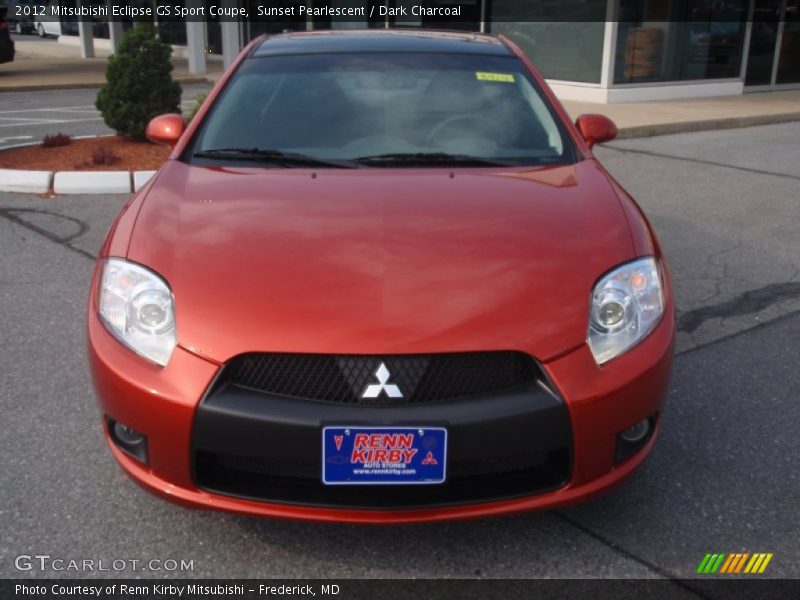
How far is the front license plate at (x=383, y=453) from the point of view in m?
2.12

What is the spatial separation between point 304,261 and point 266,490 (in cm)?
66

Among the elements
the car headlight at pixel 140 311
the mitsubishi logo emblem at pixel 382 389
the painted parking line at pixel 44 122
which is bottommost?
the painted parking line at pixel 44 122

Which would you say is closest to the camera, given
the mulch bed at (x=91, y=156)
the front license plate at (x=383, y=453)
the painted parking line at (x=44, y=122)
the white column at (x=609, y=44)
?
the front license plate at (x=383, y=453)

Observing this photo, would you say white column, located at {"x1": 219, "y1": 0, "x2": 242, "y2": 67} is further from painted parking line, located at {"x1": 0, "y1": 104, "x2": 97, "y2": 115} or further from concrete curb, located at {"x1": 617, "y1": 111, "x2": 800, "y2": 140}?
concrete curb, located at {"x1": 617, "y1": 111, "x2": 800, "y2": 140}

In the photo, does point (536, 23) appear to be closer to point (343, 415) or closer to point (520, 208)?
point (520, 208)

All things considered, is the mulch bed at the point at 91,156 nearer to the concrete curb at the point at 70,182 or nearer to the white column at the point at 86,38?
the concrete curb at the point at 70,182

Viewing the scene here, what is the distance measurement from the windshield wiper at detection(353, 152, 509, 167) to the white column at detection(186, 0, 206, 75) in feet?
54.9

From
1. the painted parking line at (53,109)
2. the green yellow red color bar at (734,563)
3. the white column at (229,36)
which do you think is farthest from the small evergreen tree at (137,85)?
the white column at (229,36)

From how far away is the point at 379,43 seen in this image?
12.6 ft

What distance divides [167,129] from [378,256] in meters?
1.63

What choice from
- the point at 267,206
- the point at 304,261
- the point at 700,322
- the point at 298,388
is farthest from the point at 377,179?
the point at 700,322

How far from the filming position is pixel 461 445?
84.4 inches

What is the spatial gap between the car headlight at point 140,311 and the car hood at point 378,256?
47 mm
